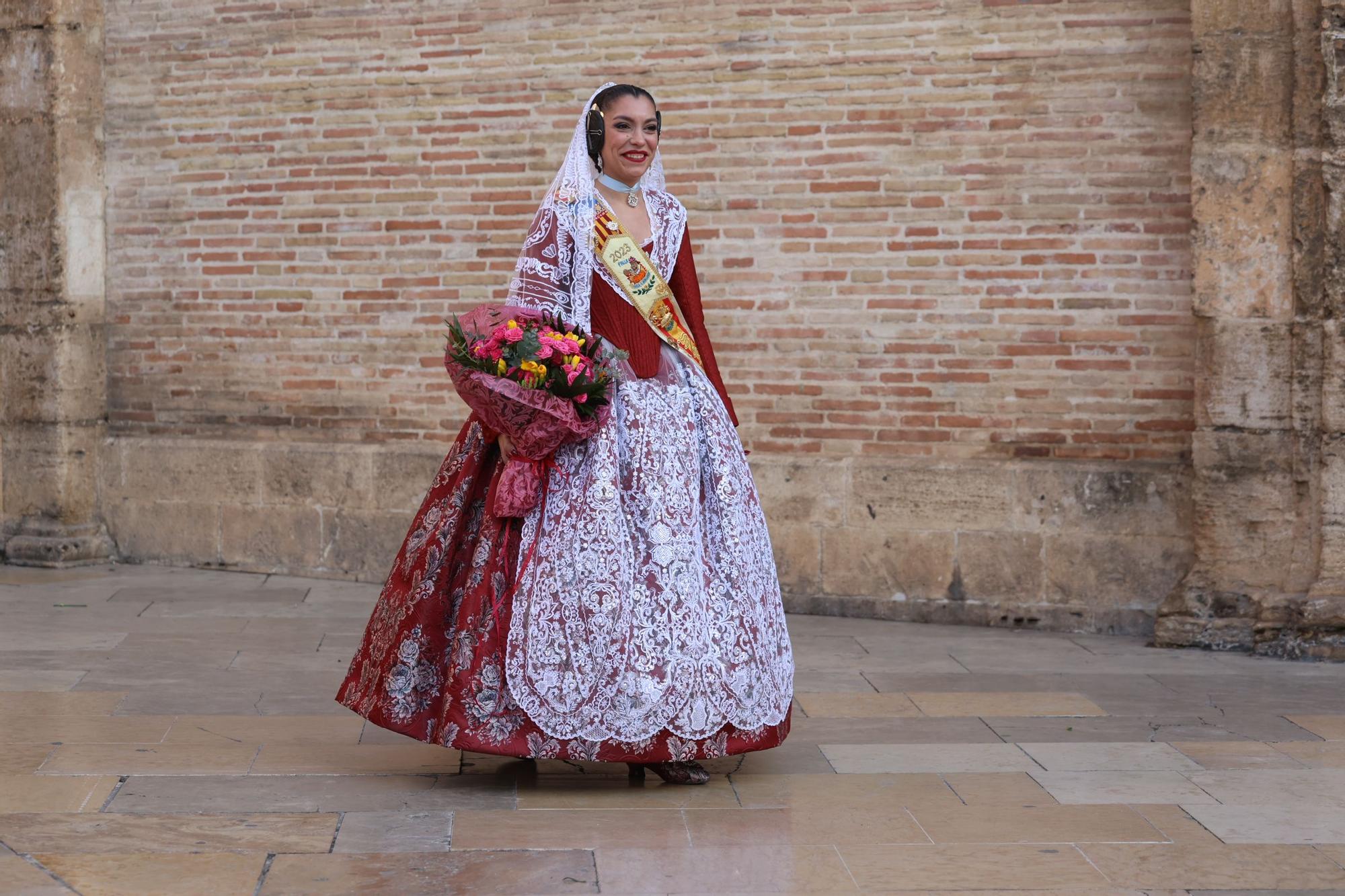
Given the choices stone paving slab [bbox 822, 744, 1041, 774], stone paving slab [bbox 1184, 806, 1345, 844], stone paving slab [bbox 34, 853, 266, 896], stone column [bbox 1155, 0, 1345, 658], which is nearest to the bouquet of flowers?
stone paving slab [bbox 34, 853, 266, 896]

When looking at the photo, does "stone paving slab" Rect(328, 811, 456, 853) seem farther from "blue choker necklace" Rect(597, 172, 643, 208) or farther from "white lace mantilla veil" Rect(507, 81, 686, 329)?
"blue choker necklace" Rect(597, 172, 643, 208)

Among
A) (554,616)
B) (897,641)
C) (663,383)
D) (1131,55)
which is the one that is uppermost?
(1131,55)

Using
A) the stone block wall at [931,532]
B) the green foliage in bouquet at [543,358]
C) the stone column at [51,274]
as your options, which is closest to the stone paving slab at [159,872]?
the green foliage in bouquet at [543,358]

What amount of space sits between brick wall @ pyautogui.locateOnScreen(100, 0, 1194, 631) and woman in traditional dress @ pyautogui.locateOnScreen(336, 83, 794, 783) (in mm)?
2892

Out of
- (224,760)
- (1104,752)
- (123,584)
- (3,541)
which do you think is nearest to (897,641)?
(1104,752)

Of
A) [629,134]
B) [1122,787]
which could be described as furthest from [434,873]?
[629,134]

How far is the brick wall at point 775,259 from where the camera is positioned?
7.18 m

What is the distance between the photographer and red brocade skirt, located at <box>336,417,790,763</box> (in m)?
4.25

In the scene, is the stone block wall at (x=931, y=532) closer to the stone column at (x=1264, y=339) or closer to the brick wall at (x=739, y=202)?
the brick wall at (x=739, y=202)

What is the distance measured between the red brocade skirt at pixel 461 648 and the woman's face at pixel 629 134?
864 millimetres

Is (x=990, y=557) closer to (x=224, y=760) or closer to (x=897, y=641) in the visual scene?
(x=897, y=641)

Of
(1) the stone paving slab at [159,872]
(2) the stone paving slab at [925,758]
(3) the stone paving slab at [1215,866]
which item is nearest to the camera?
(1) the stone paving slab at [159,872]

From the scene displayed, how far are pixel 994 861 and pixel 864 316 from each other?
404cm

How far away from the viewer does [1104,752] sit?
493 centimetres
